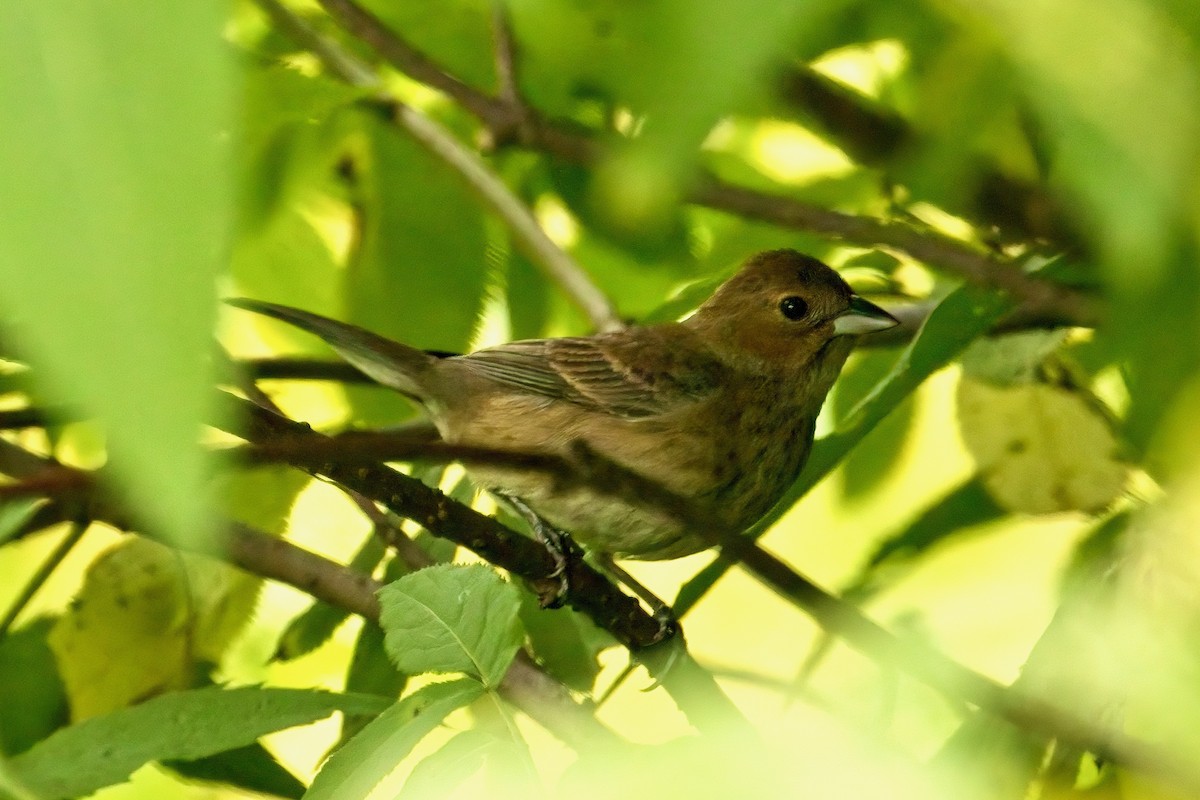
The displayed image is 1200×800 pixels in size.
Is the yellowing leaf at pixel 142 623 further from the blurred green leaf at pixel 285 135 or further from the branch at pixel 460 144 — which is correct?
the branch at pixel 460 144

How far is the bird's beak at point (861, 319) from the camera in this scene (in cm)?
330

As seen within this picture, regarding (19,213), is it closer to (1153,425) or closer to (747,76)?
(747,76)

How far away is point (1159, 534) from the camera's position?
1.87 meters

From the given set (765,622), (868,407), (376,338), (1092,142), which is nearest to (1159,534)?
Answer: (868,407)

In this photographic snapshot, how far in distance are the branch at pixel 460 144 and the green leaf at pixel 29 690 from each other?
4.17ft

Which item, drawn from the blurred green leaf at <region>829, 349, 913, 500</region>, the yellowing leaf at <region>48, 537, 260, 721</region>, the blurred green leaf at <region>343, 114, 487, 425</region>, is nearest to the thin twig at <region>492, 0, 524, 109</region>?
the blurred green leaf at <region>343, 114, 487, 425</region>

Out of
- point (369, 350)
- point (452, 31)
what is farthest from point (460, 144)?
point (369, 350)

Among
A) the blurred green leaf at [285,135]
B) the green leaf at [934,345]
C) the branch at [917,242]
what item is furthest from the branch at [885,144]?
the blurred green leaf at [285,135]

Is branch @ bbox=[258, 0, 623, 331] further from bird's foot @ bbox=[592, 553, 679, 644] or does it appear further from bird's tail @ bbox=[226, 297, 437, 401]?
bird's foot @ bbox=[592, 553, 679, 644]

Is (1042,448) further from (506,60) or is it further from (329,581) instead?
(329,581)

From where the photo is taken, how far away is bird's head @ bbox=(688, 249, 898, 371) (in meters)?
3.63

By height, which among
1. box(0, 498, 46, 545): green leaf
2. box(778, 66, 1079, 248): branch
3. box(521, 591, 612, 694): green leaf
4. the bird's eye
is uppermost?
the bird's eye

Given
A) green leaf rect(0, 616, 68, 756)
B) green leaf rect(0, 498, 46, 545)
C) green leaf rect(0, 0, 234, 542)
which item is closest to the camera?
→ green leaf rect(0, 0, 234, 542)

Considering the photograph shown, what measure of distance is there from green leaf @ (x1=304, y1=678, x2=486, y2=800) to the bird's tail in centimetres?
98
